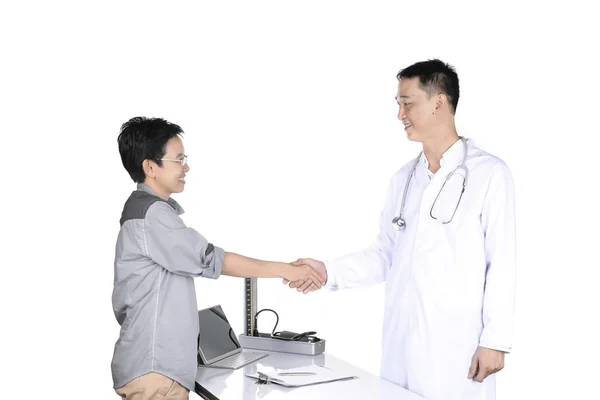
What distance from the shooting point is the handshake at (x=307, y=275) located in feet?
9.76

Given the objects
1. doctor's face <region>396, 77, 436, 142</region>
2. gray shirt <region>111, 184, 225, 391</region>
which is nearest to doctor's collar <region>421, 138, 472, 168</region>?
doctor's face <region>396, 77, 436, 142</region>

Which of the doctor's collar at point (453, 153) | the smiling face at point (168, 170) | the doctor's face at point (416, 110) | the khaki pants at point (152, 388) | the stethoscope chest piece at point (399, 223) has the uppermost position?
the doctor's face at point (416, 110)

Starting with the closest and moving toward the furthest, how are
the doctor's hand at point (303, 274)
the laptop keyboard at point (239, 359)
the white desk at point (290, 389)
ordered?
the white desk at point (290, 389) < the laptop keyboard at point (239, 359) < the doctor's hand at point (303, 274)

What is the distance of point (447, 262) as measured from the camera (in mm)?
2621

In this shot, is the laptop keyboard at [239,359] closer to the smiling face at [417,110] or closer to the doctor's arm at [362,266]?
the doctor's arm at [362,266]

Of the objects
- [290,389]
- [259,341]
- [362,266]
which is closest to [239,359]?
[259,341]

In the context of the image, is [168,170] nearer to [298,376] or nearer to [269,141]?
[298,376]

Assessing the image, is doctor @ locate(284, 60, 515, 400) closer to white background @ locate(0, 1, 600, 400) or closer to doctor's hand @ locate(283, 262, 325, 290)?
doctor's hand @ locate(283, 262, 325, 290)

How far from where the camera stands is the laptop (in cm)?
280

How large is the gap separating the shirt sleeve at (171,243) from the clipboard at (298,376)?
45 cm

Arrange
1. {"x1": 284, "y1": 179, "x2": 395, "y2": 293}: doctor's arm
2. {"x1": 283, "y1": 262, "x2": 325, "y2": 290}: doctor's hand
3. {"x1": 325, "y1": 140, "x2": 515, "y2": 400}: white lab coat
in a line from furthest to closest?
{"x1": 284, "y1": 179, "x2": 395, "y2": 293}: doctor's arm → {"x1": 283, "y1": 262, "x2": 325, "y2": 290}: doctor's hand → {"x1": 325, "y1": 140, "x2": 515, "y2": 400}: white lab coat

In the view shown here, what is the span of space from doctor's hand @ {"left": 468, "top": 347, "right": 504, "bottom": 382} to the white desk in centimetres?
31

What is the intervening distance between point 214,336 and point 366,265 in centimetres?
74

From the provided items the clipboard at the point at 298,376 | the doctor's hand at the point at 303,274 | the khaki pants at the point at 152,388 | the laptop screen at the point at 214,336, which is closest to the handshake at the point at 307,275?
the doctor's hand at the point at 303,274
